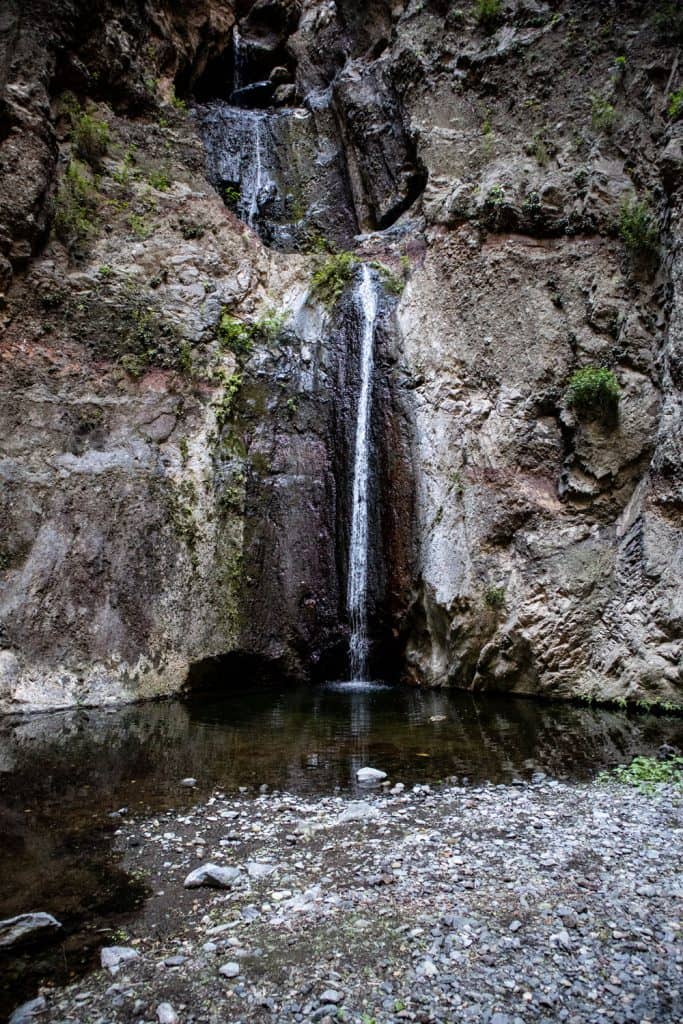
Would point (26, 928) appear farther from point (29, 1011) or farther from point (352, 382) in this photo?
point (352, 382)

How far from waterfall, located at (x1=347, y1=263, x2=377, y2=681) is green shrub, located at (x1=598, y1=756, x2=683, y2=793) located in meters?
6.68

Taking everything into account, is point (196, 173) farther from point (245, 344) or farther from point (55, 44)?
point (245, 344)

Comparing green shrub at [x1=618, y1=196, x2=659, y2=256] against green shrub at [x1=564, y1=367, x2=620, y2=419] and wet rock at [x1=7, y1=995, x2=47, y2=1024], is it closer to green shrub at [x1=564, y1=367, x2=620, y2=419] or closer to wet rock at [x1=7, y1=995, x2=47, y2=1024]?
green shrub at [x1=564, y1=367, x2=620, y2=419]

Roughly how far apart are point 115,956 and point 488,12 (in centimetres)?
1894

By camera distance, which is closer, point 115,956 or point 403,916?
point 115,956

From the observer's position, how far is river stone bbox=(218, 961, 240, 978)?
A: 321 cm

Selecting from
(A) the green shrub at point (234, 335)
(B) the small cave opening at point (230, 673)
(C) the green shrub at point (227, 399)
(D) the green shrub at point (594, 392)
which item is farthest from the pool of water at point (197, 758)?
(A) the green shrub at point (234, 335)

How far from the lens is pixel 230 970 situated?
3236 mm

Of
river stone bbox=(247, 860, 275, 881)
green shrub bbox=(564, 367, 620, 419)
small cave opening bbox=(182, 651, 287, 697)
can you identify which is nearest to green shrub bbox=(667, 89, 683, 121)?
green shrub bbox=(564, 367, 620, 419)

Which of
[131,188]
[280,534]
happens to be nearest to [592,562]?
[280,534]

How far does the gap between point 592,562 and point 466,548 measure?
7.15ft

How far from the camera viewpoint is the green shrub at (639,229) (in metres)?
11.6

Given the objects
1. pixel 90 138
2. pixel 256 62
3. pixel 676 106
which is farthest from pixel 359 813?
pixel 256 62

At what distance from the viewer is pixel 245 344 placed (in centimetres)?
1395
